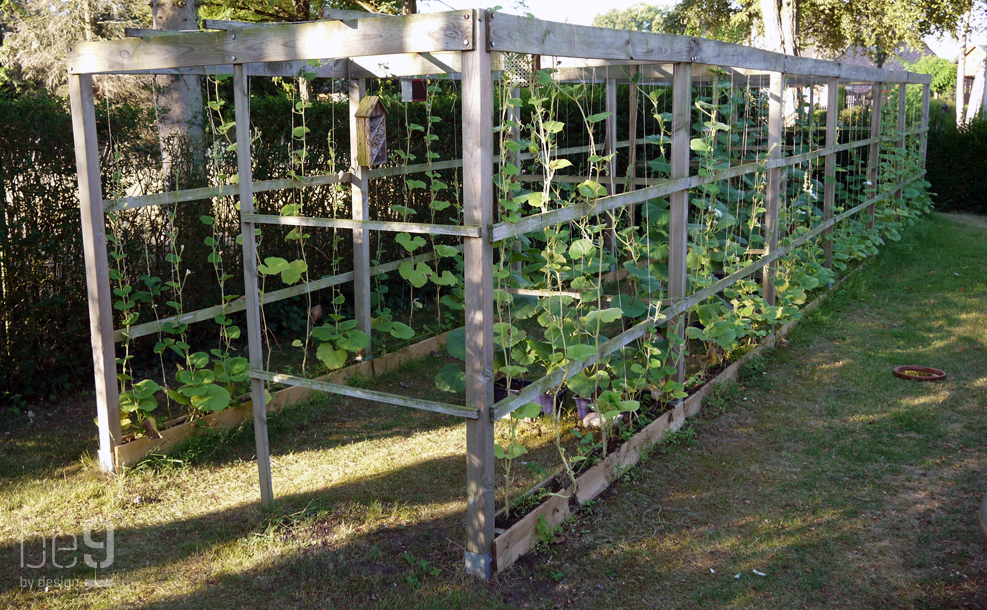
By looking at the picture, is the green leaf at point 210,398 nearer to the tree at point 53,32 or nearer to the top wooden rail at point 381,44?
the top wooden rail at point 381,44

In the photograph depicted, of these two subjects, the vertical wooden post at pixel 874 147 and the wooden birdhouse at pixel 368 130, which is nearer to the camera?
the wooden birdhouse at pixel 368 130

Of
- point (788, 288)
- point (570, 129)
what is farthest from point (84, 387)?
point (570, 129)

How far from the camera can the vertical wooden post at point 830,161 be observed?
7496 mm

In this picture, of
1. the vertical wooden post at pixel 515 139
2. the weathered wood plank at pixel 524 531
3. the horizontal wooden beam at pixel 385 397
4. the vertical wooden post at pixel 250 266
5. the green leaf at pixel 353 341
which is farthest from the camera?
the green leaf at pixel 353 341

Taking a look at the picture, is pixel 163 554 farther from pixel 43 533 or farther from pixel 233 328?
pixel 233 328

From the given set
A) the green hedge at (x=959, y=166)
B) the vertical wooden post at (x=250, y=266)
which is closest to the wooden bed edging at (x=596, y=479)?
the vertical wooden post at (x=250, y=266)

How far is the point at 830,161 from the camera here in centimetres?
793

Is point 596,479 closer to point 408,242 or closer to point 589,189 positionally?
point 589,189

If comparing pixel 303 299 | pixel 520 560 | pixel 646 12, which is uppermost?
pixel 646 12

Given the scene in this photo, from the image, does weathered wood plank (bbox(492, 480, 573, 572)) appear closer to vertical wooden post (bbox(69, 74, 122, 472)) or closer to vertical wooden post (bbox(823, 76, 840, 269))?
vertical wooden post (bbox(69, 74, 122, 472))

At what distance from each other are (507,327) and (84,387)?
133 inches

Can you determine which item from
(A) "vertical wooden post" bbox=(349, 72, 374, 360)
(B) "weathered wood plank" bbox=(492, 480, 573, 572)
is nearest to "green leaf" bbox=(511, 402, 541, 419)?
(B) "weathered wood plank" bbox=(492, 480, 573, 572)

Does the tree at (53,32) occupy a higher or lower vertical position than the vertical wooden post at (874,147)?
higher

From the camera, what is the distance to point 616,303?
518cm
